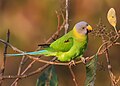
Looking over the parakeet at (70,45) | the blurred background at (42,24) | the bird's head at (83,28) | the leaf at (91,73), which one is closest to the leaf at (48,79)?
the leaf at (91,73)

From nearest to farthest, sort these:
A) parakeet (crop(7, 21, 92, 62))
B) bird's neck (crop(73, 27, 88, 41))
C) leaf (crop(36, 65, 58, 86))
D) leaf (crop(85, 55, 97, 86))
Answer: leaf (crop(85, 55, 97, 86))
leaf (crop(36, 65, 58, 86))
parakeet (crop(7, 21, 92, 62))
bird's neck (crop(73, 27, 88, 41))

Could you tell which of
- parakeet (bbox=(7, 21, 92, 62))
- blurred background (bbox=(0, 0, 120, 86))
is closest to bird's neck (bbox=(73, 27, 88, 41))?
parakeet (bbox=(7, 21, 92, 62))

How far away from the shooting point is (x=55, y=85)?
1.90m

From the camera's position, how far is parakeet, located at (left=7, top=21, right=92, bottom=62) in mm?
2428

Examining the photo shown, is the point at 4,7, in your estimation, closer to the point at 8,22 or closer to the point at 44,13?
the point at 8,22

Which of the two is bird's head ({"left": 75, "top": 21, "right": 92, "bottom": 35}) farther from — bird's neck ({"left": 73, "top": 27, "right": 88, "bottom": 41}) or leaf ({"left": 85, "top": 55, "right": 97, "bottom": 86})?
leaf ({"left": 85, "top": 55, "right": 97, "bottom": 86})

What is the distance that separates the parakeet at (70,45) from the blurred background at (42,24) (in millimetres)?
2546

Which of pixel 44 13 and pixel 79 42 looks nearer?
pixel 79 42

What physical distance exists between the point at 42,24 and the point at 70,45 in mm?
3562

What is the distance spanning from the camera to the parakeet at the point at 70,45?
2.43 meters

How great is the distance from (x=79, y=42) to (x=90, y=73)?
0.72 metres

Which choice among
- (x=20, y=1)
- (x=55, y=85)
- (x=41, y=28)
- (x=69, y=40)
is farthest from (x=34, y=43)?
(x=55, y=85)

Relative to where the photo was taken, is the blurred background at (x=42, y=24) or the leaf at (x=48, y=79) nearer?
the leaf at (x=48, y=79)

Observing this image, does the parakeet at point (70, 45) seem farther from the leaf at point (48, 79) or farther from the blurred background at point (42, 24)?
the blurred background at point (42, 24)
